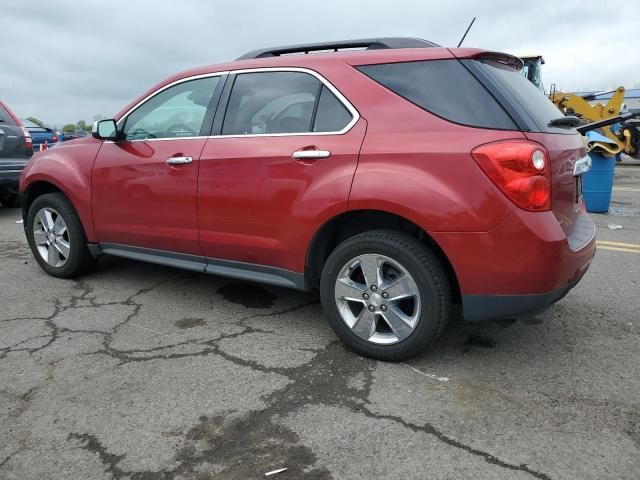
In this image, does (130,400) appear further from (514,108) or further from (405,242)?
(514,108)

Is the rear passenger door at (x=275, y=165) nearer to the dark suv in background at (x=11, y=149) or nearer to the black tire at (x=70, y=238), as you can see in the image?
the black tire at (x=70, y=238)

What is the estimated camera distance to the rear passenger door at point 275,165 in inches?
117

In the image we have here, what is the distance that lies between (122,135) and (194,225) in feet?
3.46

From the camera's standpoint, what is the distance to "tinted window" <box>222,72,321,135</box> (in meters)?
3.18

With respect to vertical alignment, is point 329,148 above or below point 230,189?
above

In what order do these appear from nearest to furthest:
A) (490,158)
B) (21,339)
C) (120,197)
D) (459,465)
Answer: (459,465) → (490,158) → (21,339) → (120,197)

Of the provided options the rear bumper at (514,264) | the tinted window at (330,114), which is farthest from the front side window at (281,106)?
the rear bumper at (514,264)

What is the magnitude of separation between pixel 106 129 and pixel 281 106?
1.52 meters

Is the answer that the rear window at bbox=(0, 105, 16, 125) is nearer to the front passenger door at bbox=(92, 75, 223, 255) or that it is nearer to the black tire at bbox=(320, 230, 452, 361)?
the front passenger door at bbox=(92, 75, 223, 255)

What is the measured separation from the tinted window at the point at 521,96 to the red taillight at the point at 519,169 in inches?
7.0

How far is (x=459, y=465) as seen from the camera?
2.10m

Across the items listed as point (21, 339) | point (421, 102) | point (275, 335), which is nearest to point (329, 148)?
point (421, 102)

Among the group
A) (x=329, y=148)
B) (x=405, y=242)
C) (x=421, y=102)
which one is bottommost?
(x=405, y=242)

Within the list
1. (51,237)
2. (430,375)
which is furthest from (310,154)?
(51,237)
